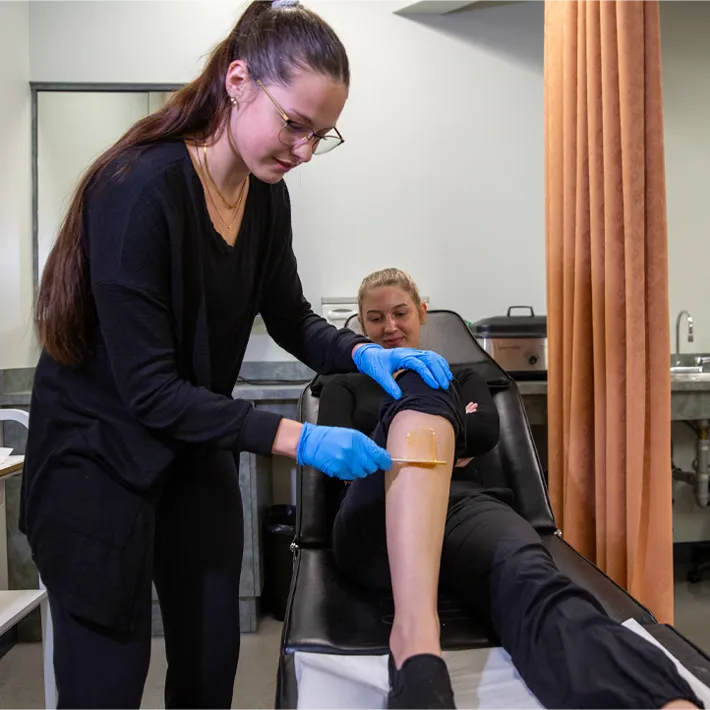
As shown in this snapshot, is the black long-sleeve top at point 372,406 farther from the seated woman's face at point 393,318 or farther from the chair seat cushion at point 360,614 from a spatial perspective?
the chair seat cushion at point 360,614

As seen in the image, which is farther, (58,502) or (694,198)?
(694,198)

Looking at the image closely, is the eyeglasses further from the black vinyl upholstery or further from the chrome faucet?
the chrome faucet

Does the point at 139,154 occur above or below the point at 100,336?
above

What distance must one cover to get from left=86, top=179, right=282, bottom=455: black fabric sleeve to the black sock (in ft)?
1.17

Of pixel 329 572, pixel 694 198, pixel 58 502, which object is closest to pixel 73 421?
pixel 58 502

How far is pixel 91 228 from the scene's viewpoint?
2.62ft

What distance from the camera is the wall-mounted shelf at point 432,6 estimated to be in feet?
7.79

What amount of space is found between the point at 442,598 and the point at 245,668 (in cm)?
93

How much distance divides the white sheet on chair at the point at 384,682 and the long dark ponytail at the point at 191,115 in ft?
1.86

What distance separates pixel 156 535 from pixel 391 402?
1.46 ft

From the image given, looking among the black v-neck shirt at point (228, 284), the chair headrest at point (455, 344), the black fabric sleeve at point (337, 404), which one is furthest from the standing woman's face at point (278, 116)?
the chair headrest at point (455, 344)

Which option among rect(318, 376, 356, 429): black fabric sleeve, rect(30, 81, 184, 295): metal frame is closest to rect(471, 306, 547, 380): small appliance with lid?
rect(318, 376, 356, 429): black fabric sleeve

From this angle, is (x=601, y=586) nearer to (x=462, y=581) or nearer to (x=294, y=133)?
(x=462, y=581)

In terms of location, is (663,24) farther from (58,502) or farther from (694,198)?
(58,502)
